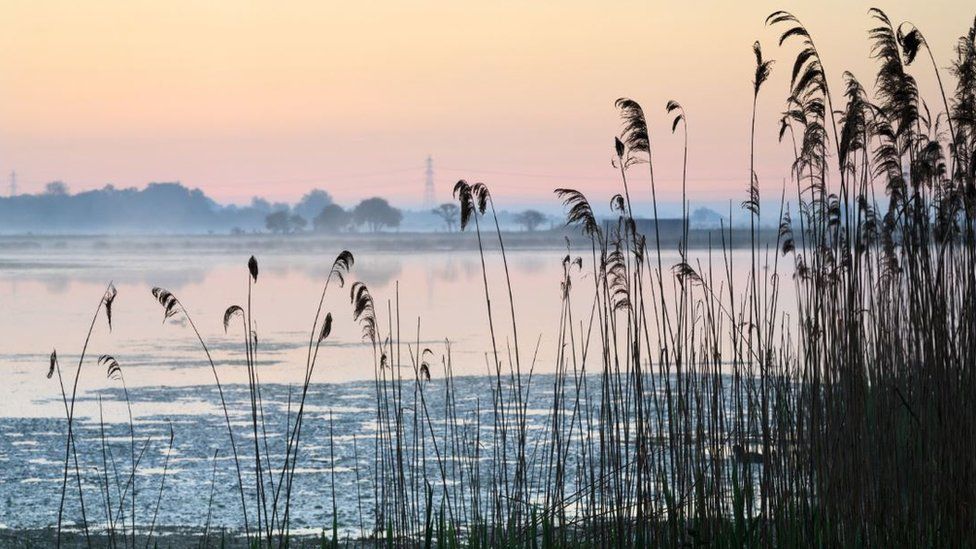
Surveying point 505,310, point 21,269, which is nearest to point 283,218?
→ point 21,269

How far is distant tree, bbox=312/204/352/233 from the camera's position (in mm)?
136000

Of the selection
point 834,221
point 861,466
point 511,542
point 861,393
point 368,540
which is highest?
point 834,221

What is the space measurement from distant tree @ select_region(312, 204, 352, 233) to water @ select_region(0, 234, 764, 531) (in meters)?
110

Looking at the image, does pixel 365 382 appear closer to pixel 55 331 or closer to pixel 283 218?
pixel 55 331

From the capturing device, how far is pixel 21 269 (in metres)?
37.5

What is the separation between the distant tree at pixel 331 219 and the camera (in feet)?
446

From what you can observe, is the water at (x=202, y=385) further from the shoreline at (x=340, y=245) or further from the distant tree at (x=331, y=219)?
the distant tree at (x=331, y=219)

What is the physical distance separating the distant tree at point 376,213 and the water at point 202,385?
111643 mm

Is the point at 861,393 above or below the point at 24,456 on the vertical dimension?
above

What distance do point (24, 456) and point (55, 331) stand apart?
9347 mm

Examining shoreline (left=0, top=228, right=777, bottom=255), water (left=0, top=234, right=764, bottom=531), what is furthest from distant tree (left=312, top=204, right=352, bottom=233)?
water (left=0, top=234, right=764, bottom=531)

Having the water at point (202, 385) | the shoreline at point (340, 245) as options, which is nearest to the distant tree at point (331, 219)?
the shoreline at point (340, 245)

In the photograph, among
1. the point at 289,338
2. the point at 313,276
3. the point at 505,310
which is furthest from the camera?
the point at 313,276

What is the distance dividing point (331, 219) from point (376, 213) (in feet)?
16.7
